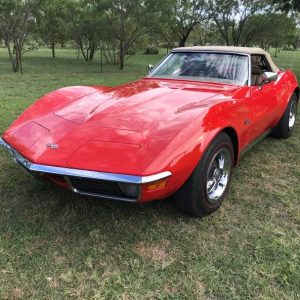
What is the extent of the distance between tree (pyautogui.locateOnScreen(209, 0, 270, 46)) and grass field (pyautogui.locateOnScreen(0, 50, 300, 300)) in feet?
89.8

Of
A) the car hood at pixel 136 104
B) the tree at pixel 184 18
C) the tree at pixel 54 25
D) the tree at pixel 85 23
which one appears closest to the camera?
the car hood at pixel 136 104

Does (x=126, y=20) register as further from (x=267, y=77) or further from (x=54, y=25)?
(x=267, y=77)

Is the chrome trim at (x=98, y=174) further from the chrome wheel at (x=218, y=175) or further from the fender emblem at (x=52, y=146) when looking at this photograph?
the chrome wheel at (x=218, y=175)

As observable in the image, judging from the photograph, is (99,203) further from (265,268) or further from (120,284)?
(265,268)

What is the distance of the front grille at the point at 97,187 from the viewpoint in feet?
8.50

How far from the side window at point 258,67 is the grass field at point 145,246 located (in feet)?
3.90

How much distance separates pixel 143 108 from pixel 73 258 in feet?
4.45

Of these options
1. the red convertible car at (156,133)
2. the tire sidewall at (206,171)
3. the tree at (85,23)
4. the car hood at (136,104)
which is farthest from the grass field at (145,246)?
the tree at (85,23)

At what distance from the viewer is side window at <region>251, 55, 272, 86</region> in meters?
4.22

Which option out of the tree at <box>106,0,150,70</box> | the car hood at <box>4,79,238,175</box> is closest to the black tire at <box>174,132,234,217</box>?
the car hood at <box>4,79,238,175</box>

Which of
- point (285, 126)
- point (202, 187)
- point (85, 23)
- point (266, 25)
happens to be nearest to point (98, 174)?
point (202, 187)

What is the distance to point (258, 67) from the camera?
4699 millimetres

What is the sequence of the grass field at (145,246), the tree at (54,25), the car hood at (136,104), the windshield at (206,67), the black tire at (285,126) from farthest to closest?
the tree at (54,25) < the black tire at (285,126) < the windshield at (206,67) < the car hood at (136,104) < the grass field at (145,246)

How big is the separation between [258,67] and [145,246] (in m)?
2.91
